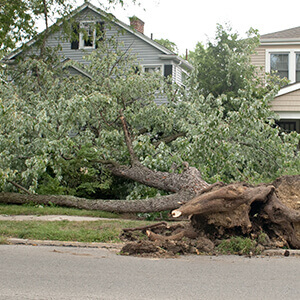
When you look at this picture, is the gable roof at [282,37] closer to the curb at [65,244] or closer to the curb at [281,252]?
the curb at [281,252]

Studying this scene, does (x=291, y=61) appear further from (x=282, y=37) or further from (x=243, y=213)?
(x=243, y=213)

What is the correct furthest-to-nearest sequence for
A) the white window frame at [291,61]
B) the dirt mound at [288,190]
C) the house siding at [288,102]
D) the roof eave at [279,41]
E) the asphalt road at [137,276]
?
1. the white window frame at [291,61]
2. the roof eave at [279,41]
3. the house siding at [288,102]
4. the dirt mound at [288,190]
5. the asphalt road at [137,276]

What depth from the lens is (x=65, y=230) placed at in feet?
27.5

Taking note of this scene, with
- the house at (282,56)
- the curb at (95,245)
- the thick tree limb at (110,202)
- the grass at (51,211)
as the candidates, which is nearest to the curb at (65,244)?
the curb at (95,245)

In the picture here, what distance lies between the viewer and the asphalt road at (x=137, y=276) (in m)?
4.87

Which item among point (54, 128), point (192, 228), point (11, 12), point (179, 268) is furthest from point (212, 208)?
point (11, 12)

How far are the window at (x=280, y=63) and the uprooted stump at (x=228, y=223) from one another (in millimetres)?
16608

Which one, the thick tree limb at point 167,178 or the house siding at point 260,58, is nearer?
the thick tree limb at point 167,178

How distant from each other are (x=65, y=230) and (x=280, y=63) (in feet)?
59.8

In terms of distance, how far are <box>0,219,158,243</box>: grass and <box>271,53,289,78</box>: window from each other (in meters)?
16.5

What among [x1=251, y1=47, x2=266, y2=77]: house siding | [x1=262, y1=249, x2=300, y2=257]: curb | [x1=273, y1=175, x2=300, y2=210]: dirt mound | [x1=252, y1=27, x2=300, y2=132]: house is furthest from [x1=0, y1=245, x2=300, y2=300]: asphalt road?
[x1=251, y1=47, x2=266, y2=77]: house siding

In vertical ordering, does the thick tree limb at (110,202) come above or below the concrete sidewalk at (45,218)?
above

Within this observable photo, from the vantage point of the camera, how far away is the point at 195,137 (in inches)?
484

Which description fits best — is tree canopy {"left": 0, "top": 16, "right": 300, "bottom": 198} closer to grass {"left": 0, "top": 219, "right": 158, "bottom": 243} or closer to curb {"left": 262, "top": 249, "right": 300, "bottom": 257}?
Result: grass {"left": 0, "top": 219, "right": 158, "bottom": 243}
